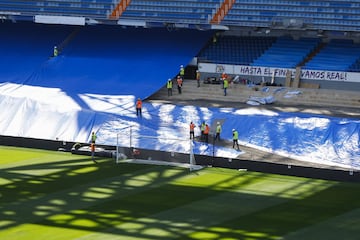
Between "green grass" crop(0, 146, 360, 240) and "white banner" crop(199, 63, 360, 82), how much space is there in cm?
1127

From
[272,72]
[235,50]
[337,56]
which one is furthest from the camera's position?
[235,50]

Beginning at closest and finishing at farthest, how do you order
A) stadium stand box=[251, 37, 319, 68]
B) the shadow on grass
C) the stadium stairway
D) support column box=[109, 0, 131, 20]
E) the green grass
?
the green grass → the shadow on grass → the stadium stairway → stadium stand box=[251, 37, 319, 68] → support column box=[109, 0, 131, 20]

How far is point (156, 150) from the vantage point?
36625mm

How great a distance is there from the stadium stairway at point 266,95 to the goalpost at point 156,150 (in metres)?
6.29

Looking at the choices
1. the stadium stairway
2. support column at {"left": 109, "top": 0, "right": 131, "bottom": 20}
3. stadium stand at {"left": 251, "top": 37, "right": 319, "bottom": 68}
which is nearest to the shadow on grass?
the stadium stairway

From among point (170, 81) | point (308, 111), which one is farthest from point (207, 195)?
point (170, 81)

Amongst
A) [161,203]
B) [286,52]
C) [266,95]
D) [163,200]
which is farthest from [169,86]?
[161,203]

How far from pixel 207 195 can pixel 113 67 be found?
18.1 meters

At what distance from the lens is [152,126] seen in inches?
1581

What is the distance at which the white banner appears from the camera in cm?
4378

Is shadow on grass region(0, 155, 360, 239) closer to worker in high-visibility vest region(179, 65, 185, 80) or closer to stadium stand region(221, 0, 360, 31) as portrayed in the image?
worker in high-visibility vest region(179, 65, 185, 80)

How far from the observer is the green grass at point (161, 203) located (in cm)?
2677

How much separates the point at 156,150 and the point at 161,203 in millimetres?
6661

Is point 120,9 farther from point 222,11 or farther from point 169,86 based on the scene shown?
point 169,86
